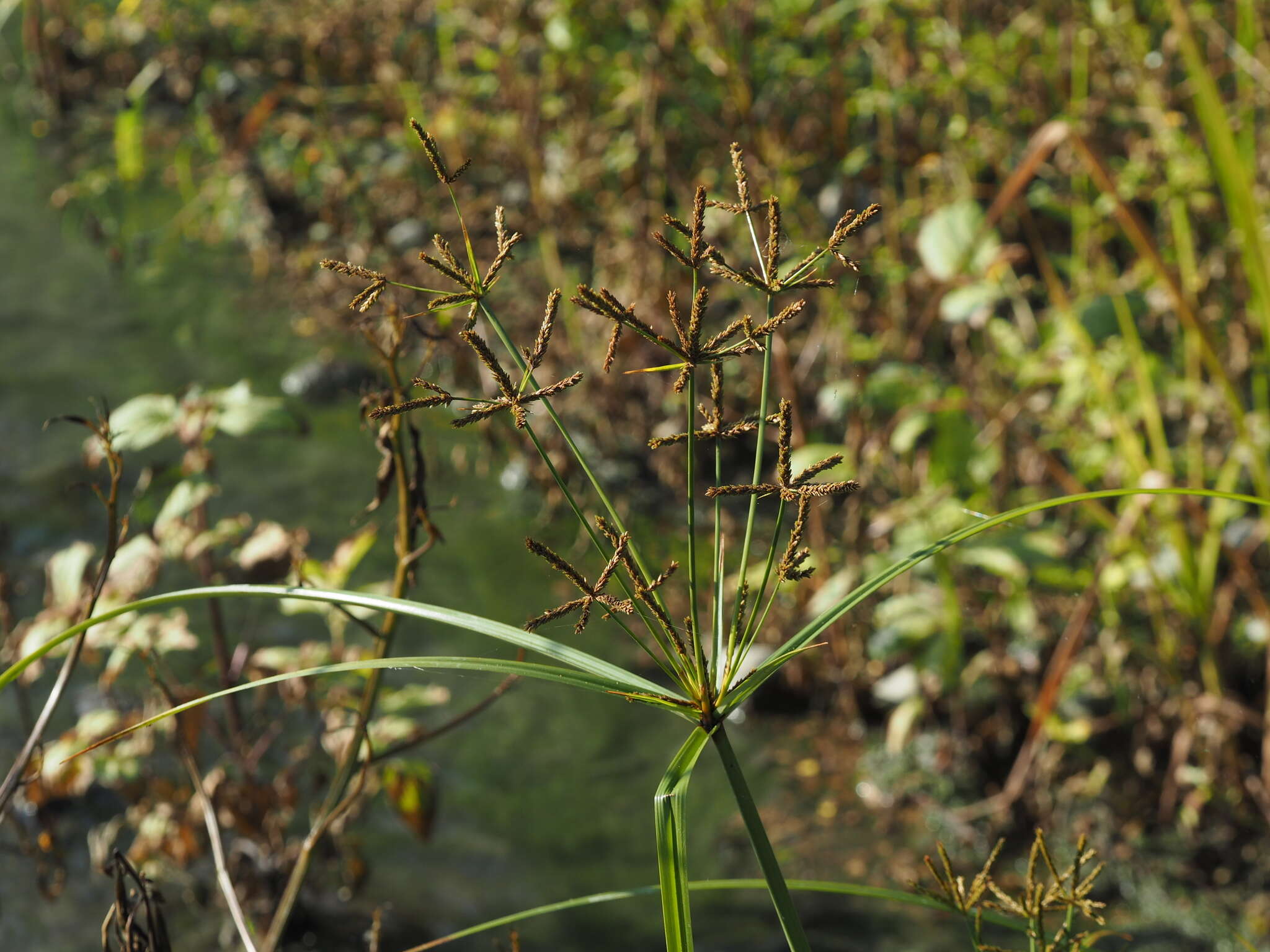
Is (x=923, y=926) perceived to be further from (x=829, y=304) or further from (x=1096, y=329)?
(x=829, y=304)

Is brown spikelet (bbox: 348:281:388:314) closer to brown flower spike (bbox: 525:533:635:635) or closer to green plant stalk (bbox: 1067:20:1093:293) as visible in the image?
brown flower spike (bbox: 525:533:635:635)

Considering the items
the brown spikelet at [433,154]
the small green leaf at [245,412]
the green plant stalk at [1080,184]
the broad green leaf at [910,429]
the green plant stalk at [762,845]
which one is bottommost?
the broad green leaf at [910,429]

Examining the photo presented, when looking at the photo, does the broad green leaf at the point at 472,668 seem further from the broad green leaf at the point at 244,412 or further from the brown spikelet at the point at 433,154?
the broad green leaf at the point at 244,412

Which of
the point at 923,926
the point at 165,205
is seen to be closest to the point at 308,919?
the point at 923,926

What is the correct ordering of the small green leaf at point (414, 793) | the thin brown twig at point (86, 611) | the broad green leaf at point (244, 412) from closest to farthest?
the thin brown twig at point (86, 611)
the broad green leaf at point (244, 412)
the small green leaf at point (414, 793)

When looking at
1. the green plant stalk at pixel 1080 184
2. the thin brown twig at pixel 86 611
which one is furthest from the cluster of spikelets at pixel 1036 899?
the green plant stalk at pixel 1080 184

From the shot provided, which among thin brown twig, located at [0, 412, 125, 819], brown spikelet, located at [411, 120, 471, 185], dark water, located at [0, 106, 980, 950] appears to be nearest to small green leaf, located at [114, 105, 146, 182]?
dark water, located at [0, 106, 980, 950]
